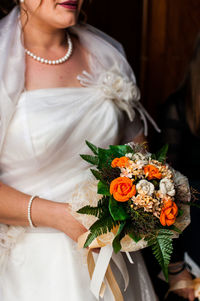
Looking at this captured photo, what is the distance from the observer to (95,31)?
176 centimetres

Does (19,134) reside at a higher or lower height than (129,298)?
higher

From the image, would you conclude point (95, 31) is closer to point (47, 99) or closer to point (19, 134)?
point (47, 99)

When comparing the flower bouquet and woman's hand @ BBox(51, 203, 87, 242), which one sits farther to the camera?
woman's hand @ BBox(51, 203, 87, 242)

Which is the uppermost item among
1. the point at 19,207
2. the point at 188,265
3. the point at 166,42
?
the point at 19,207

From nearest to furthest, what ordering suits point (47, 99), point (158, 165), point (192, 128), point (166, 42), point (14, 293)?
point (158, 165)
point (14, 293)
point (47, 99)
point (192, 128)
point (166, 42)

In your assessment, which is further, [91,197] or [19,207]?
[19,207]

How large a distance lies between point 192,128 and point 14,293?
1417mm

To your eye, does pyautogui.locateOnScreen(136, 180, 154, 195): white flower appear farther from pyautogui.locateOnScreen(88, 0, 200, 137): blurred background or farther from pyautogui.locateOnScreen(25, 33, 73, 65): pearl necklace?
pyautogui.locateOnScreen(88, 0, 200, 137): blurred background

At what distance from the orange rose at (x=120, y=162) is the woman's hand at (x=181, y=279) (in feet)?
2.91

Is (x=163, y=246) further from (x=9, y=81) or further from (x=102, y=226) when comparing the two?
(x=9, y=81)

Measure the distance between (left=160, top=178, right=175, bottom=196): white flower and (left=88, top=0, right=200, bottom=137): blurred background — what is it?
5.54ft

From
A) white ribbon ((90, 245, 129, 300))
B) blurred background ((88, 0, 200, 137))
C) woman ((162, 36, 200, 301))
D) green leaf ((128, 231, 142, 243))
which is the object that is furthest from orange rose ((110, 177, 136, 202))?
blurred background ((88, 0, 200, 137))

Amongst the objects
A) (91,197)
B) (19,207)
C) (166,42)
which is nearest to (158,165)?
(91,197)

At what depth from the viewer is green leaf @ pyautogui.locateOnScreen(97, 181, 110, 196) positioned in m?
1.07
